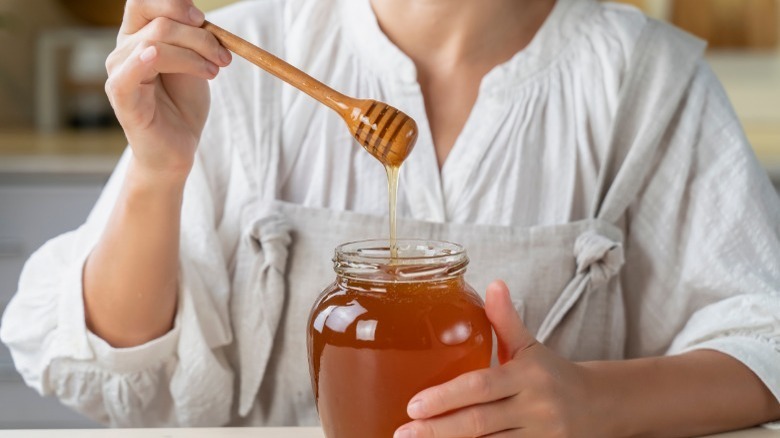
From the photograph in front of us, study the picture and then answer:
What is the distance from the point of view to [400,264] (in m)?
0.90

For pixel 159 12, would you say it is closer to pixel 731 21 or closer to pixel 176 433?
pixel 176 433

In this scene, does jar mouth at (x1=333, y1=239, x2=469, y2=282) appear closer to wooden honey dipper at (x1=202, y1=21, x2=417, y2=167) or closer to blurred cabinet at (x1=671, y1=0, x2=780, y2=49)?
wooden honey dipper at (x1=202, y1=21, x2=417, y2=167)

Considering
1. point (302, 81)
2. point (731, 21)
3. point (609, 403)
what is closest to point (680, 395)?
point (609, 403)

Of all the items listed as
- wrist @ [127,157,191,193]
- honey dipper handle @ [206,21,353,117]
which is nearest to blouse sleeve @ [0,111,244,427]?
wrist @ [127,157,191,193]

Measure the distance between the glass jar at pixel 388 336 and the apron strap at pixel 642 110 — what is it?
54 cm

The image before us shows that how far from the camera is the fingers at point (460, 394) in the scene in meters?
0.88

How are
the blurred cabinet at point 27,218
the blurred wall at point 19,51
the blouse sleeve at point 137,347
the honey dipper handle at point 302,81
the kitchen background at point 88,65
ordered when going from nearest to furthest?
the honey dipper handle at point 302,81 < the blouse sleeve at point 137,347 < the blurred cabinet at point 27,218 < the kitchen background at point 88,65 < the blurred wall at point 19,51

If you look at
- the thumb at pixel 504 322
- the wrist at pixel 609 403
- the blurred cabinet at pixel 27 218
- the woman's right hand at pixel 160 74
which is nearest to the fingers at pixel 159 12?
the woman's right hand at pixel 160 74

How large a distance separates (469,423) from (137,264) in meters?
0.51

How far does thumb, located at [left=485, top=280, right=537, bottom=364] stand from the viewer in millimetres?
939

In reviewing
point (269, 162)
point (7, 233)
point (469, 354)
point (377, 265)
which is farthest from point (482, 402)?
point (7, 233)

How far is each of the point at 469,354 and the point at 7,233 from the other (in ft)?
6.45

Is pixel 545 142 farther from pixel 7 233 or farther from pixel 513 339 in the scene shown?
pixel 7 233

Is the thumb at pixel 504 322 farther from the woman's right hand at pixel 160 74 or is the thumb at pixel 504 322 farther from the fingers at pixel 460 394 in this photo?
the woman's right hand at pixel 160 74
